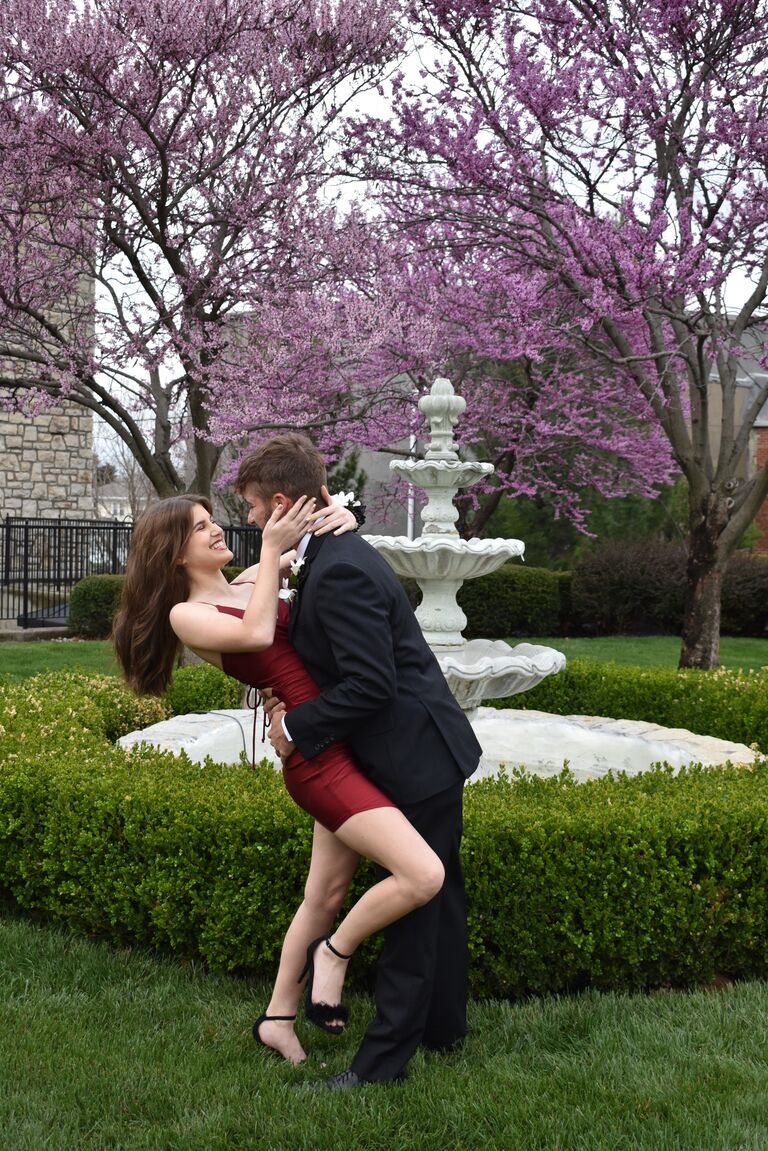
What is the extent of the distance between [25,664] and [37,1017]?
8885mm

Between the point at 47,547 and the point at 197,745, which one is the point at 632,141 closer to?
the point at 197,745

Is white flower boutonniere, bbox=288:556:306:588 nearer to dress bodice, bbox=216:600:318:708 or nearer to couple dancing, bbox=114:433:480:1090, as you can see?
couple dancing, bbox=114:433:480:1090

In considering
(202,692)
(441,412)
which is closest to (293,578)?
(441,412)

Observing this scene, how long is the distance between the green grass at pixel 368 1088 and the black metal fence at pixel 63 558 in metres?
13.3

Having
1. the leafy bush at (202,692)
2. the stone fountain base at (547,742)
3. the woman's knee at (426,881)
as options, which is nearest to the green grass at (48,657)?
the leafy bush at (202,692)

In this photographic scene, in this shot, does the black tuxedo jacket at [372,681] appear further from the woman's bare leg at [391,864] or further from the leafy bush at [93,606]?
the leafy bush at [93,606]

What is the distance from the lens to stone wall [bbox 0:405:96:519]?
20.5 m

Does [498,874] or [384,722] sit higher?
[384,722]

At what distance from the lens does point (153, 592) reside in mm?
3164

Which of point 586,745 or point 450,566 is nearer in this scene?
point 450,566

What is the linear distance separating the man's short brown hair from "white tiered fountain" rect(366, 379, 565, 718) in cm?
240

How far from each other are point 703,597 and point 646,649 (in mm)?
4494

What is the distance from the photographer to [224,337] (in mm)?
10820

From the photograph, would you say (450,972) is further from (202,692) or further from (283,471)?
(202,692)
